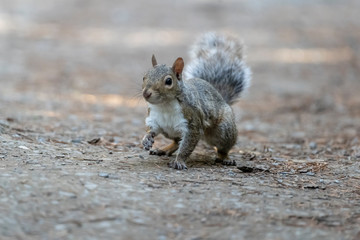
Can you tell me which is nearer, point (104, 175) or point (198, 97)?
point (104, 175)

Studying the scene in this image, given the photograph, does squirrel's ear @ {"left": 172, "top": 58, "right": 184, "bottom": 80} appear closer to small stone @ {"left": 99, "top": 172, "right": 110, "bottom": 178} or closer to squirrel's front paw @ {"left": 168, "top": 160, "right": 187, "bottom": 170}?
squirrel's front paw @ {"left": 168, "top": 160, "right": 187, "bottom": 170}

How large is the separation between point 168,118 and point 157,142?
1.31 meters

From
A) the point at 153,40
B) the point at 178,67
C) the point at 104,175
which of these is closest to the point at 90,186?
the point at 104,175

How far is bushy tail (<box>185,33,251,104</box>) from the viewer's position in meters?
4.74

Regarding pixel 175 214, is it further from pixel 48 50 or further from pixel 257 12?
pixel 257 12

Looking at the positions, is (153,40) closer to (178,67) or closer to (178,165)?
(178,67)

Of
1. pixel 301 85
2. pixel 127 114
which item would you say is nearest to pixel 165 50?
pixel 301 85

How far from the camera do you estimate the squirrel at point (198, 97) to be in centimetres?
368

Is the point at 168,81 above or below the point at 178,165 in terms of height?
above

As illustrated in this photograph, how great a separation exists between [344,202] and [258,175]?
0.71 meters

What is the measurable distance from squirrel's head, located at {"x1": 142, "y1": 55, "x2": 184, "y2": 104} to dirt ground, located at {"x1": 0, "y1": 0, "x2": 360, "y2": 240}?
415 millimetres

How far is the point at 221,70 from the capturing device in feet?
15.6

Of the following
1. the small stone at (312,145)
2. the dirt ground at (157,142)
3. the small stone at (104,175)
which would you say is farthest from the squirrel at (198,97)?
the small stone at (312,145)

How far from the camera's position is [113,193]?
120 inches
